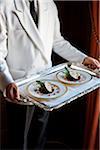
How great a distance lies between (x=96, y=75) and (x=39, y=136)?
41cm

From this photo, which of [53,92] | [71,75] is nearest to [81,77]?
[71,75]

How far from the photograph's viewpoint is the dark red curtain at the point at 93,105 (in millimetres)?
1390

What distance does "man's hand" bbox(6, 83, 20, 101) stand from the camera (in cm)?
99

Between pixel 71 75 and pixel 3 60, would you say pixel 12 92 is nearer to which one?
pixel 3 60

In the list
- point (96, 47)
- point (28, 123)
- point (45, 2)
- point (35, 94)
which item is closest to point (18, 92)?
point (35, 94)

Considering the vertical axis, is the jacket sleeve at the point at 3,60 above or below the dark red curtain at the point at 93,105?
above

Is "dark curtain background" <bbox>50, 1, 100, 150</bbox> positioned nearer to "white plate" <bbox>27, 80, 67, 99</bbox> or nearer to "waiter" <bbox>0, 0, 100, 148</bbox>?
"waiter" <bbox>0, 0, 100, 148</bbox>

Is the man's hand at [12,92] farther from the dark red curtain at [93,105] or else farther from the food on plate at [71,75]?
the dark red curtain at [93,105]

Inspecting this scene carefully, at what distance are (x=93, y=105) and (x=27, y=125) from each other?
0.43m

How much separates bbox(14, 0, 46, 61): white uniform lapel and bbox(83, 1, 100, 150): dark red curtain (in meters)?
0.37

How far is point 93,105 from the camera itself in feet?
5.03

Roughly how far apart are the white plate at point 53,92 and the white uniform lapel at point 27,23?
6.0 inches

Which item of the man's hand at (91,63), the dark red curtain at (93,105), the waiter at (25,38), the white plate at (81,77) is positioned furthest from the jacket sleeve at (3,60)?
the dark red curtain at (93,105)

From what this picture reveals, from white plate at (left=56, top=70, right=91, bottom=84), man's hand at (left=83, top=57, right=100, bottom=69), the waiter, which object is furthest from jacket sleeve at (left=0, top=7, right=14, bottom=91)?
man's hand at (left=83, top=57, right=100, bottom=69)
